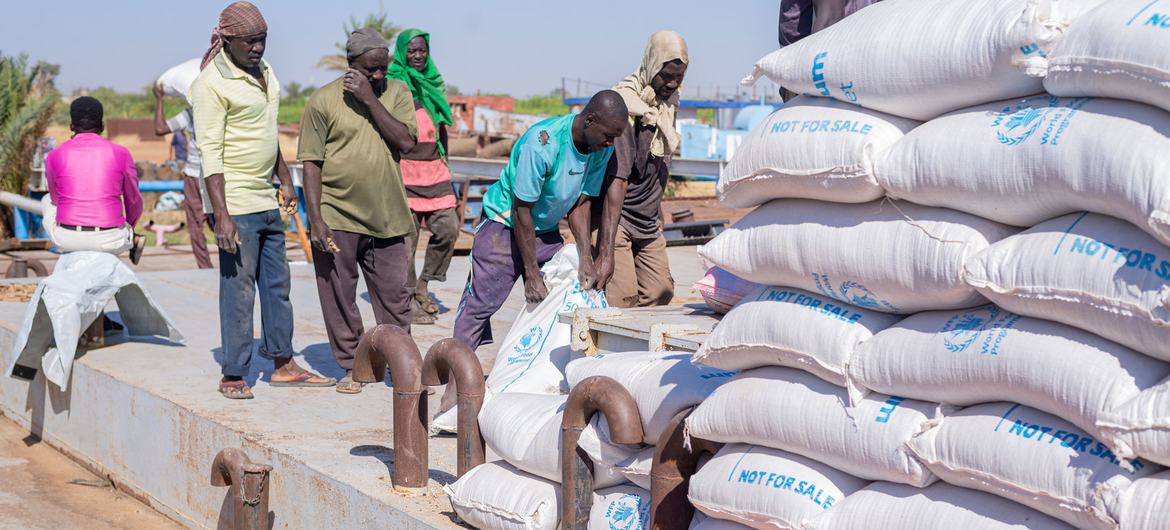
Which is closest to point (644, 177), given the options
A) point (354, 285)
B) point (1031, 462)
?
point (354, 285)

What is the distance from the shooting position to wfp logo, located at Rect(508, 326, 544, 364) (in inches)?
206

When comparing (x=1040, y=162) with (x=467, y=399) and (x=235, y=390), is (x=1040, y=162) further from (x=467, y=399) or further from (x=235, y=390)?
(x=235, y=390)

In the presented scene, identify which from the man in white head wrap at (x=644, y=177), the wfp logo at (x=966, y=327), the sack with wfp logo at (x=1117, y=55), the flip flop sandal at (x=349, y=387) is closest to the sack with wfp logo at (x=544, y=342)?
the man in white head wrap at (x=644, y=177)

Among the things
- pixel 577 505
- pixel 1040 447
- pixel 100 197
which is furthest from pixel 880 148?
pixel 100 197

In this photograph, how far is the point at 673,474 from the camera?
3506 mm

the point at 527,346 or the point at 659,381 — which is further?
the point at 527,346

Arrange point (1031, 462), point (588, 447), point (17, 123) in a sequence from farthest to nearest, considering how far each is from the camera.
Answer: point (17, 123), point (588, 447), point (1031, 462)

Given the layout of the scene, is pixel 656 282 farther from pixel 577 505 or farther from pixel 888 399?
pixel 888 399

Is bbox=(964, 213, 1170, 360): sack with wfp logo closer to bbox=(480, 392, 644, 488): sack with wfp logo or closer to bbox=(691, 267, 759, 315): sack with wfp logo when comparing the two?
bbox=(480, 392, 644, 488): sack with wfp logo

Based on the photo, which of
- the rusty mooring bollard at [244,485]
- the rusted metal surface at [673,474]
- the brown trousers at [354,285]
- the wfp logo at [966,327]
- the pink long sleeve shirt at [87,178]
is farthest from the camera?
the pink long sleeve shirt at [87,178]

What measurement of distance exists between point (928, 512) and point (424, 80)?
219 inches

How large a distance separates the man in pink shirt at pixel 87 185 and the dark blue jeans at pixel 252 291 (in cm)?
125

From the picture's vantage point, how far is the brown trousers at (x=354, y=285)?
20.0ft

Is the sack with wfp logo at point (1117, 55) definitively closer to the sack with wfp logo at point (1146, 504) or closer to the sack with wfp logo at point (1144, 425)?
the sack with wfp logo at point (1144, 425)
